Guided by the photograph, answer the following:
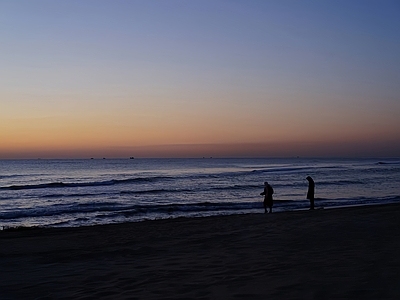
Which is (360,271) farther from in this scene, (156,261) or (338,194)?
(338,194)

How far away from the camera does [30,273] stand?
744cm

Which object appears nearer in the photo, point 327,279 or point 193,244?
point 327,279

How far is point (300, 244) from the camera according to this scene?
9.09m

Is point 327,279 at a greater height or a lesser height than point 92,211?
greater

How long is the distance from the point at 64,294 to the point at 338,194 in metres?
29.3

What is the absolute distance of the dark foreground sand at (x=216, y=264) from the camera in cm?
554

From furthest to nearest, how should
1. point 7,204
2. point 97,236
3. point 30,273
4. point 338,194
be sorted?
point 338,194 < point 7,204 < point 97,236 < point 30,273

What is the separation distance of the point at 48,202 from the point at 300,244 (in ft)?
79.7

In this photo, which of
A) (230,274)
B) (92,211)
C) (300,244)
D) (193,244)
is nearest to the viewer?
(230,274)

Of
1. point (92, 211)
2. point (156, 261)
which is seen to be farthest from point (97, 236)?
point (92, 211)

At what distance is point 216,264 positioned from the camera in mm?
7332

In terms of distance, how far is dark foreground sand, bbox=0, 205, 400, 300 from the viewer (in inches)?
218

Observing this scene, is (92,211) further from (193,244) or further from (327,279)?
(327,279)

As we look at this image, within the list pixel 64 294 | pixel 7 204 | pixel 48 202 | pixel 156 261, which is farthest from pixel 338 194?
pixel 64 294
